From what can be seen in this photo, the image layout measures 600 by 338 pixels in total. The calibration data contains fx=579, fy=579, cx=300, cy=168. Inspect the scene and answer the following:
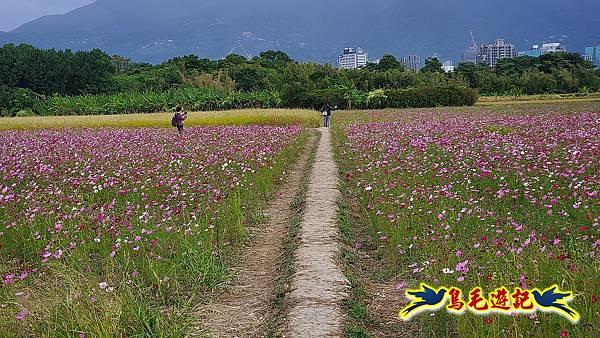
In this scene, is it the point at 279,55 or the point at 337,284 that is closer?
the point at 337,284

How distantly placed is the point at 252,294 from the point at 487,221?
105 inches

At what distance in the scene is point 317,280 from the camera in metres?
5.69

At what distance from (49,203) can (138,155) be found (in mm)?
4157

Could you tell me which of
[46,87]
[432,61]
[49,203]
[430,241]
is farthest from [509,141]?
[432,61]

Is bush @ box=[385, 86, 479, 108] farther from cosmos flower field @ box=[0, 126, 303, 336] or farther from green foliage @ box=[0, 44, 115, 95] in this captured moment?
cosmos flower field @ box=[0, 126, 303, 336]

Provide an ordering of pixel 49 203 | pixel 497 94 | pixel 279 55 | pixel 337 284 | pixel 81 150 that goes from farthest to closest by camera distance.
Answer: pixel 279 55 < pixel 497 94 < pixel 81 150 < pixel 49 203 < pixel 337 284

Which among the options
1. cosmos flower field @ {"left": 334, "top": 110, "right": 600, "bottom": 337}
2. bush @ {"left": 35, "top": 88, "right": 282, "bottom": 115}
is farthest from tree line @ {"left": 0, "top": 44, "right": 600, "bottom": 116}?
cosmos flower field @ {"left": 334, "top": 110, "right": 600, "bottom": 337}

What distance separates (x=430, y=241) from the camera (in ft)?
19.1

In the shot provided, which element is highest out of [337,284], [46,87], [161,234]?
[46,87]

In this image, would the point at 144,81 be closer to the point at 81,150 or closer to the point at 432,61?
the point at 432,61

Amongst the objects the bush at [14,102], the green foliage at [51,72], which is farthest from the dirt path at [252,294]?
the green foliage at [51,72]

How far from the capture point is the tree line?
5588 centimetres

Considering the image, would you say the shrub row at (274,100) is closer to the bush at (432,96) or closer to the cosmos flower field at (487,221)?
the bush at (432,96)

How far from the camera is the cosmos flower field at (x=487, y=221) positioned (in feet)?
13.7
